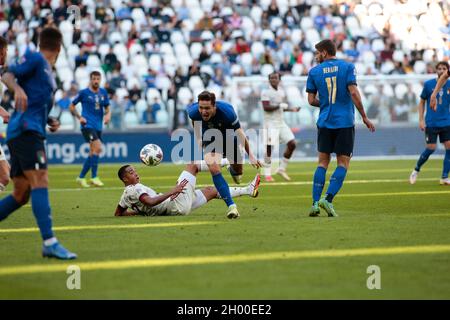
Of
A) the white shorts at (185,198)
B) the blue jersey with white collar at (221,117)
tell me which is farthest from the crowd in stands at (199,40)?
the blue jersey with white collar at (221,117)

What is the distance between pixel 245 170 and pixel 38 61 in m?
17.8

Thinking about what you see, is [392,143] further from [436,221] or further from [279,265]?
[279,265]

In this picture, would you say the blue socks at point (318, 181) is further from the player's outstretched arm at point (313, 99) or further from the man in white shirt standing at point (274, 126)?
the man in white shirt standing at point (274, 126)

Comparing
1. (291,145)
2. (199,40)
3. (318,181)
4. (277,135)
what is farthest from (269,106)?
(199,40)

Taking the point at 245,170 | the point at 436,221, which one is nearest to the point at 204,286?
the point at 436,221

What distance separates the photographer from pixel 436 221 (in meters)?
11.8

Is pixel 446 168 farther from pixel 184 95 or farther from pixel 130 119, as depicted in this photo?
pixel 184 95

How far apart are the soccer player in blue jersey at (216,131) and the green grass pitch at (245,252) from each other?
41 cm

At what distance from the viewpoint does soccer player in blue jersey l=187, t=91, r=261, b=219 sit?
12.3m

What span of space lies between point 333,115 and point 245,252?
404cm

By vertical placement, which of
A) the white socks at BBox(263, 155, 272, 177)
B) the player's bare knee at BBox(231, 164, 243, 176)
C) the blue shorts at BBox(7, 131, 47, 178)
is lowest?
the white socks at BBox(263, 155, 272, 177)

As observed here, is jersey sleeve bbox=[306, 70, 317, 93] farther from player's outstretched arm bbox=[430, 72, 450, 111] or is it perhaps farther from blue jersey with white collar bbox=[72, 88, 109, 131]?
blue jersey with white collar bbox=[72, 88, 109, 131]

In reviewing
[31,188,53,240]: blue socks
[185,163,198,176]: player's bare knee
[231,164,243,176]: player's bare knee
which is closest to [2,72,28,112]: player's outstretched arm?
[31,188,53,240]: blue socks

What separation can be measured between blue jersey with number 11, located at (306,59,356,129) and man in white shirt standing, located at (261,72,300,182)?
887 centimetres
